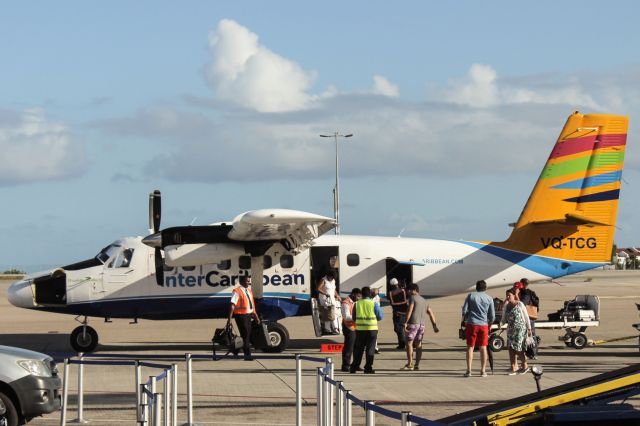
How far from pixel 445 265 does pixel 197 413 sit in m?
11.1

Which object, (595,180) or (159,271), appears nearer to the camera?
(159,271)

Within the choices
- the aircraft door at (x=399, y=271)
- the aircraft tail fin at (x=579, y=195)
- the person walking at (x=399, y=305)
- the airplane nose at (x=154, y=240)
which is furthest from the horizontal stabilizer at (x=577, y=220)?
the airplane nose at (x=154, y=240)

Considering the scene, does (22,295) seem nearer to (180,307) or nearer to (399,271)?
(180,307)

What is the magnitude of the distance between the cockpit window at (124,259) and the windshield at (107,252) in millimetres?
201

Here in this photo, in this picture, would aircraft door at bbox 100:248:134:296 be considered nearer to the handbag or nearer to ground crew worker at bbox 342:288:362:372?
ground crew worker at bbox 342:288:362:372

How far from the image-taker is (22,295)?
74.5 feet

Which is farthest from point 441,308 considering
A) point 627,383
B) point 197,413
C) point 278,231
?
point 627,383

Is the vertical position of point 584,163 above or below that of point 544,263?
above

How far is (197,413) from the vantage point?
533 inches

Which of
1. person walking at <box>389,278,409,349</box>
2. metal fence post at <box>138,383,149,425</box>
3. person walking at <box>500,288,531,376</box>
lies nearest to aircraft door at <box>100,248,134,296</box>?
person walking at <box>389,278,409,349</box>

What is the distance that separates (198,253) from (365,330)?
5.23 m

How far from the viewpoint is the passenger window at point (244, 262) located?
23078 mm

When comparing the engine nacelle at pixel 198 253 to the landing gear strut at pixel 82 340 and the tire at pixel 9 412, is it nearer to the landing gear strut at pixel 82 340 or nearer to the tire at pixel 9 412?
the landing gear strut at pixel 82 340

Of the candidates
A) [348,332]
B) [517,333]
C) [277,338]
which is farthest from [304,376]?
[277,338]
